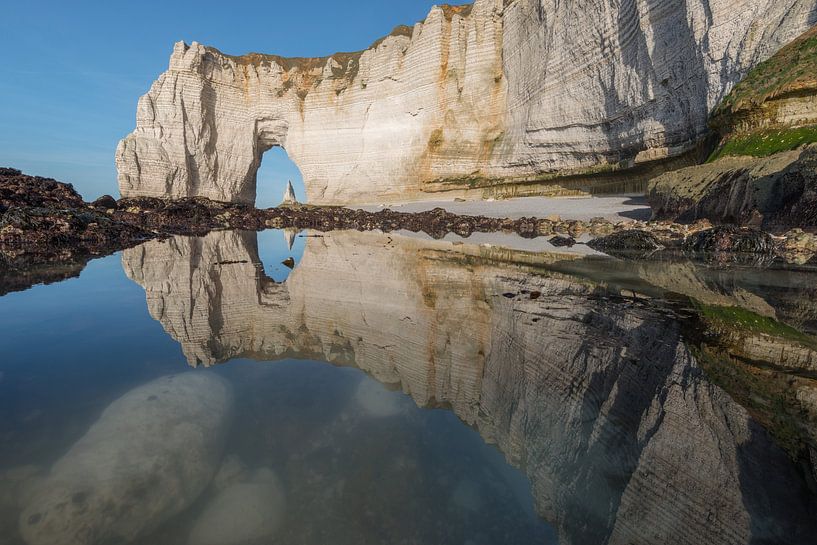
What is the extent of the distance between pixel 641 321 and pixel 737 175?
28.5ft

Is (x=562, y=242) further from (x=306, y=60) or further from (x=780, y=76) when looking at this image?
(x=306, y=60)

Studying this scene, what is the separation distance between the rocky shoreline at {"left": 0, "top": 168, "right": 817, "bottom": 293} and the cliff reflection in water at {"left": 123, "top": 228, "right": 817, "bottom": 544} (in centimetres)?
312

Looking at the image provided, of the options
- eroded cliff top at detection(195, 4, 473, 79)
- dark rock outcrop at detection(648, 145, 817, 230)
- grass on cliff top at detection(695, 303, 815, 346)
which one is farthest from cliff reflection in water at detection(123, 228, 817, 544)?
eroded cliff top at detection(195, 4, 473, 79)

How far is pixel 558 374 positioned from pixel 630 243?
7535mm

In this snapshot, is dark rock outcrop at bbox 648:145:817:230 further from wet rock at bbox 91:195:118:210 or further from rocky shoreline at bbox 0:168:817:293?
wet rock at bbox 91:195:118:210

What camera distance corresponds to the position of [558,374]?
2.52 metres

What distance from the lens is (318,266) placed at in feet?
23.1

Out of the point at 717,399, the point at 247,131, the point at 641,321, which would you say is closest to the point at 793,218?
the point at 641,321

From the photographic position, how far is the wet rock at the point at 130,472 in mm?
1243

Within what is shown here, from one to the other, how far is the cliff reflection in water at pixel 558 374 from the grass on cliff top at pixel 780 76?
882 cm

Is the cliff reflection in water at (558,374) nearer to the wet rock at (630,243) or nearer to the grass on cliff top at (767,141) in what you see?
the wet rock at (630,243)

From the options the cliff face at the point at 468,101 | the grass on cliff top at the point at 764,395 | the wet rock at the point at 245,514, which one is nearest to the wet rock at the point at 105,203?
the cliff face at the point at 468,101

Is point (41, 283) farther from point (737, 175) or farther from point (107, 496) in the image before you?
point (737, 175)

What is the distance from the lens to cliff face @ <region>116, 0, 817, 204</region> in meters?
14.4
